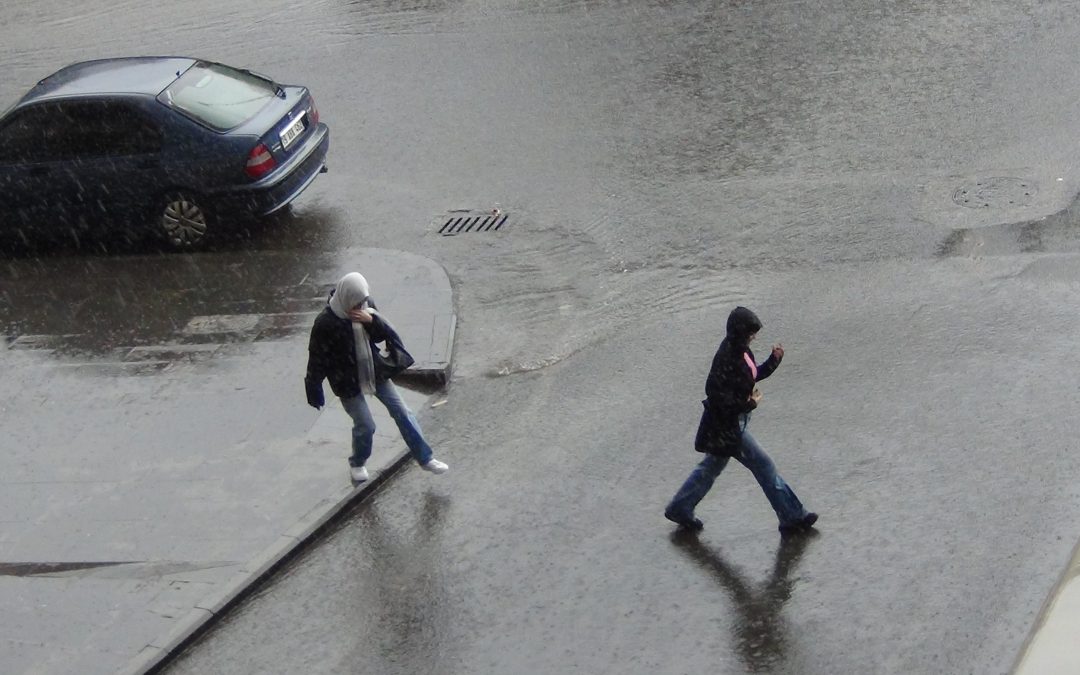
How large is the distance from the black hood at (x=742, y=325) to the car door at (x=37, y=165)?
8.20m

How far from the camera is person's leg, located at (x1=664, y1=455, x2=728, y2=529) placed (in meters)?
7.92

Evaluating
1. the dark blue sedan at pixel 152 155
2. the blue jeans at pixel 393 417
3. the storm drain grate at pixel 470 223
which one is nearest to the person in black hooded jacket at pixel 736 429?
the blue jeans at pixel 393 417

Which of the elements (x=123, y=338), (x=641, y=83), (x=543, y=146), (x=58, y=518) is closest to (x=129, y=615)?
(x=58, y=518)

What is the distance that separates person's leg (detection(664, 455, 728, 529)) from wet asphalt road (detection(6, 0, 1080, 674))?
15cm

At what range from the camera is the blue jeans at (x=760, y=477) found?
7.79 metres

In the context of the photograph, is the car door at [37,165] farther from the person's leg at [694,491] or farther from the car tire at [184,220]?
the person's leg at [694,491]

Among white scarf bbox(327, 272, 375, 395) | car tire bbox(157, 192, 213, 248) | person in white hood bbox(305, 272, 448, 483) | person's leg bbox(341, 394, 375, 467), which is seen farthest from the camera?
car tire bbox(157, 192, 213, 248)

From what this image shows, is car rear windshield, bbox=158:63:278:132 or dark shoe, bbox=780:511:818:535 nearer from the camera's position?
dark shoe, bbox=780:511:818:535

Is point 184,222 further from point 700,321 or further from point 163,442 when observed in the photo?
point 700,321

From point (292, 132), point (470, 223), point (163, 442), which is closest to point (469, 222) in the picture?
point (470, 223)

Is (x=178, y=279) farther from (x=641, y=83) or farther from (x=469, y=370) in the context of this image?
(x=641, y=83)

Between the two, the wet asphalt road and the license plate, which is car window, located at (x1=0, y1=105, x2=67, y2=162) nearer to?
the wet asphalt road

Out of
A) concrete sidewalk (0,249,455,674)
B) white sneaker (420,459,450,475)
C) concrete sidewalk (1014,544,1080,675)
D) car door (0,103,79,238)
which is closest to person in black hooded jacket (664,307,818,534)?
concrete sidewalk (1014,544,1080,675)

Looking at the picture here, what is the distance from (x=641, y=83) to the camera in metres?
15.6
